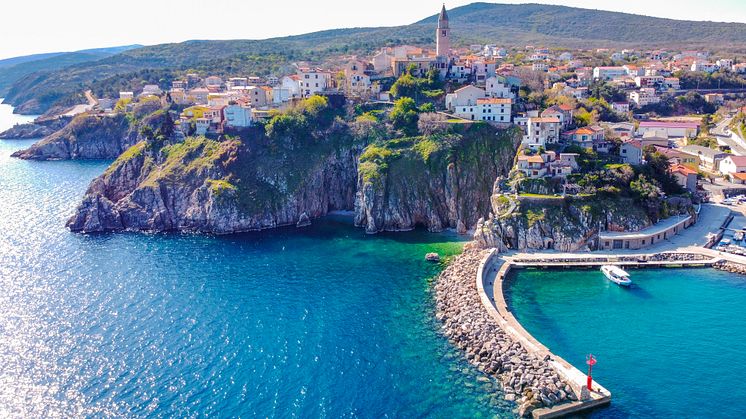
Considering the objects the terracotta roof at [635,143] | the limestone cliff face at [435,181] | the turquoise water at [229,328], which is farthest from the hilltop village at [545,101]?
the turquoise water at [229,328]

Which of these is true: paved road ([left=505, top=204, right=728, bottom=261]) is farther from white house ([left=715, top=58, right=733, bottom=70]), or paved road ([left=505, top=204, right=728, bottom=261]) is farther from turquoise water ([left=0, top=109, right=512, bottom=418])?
white house ([left=715, top=58, right=733, bottom=70])

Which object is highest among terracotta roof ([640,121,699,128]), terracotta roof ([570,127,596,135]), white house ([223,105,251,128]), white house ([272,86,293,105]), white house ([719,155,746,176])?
white house ([272,86,293,105])

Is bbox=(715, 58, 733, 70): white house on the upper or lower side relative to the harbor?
upper

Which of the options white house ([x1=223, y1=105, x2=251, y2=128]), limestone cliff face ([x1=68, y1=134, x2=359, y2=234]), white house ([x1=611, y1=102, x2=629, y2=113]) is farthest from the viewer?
white house ([x1=611, y1=102, x2=629, y2=113])

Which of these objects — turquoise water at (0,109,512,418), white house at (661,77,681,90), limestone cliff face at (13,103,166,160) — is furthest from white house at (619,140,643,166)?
limestone cliff face at (13,103,166,160)

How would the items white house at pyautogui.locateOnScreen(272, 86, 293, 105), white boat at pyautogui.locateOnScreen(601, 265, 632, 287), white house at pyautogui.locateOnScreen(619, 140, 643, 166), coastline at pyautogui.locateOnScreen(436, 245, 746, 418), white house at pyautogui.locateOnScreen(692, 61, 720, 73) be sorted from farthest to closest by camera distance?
white house at pyautogui.locateOnScreen(692, 61, 720, 73)
white house at pyautogui.locateOnScreen(272, 86, 293, 105)
white house at pyautogui.locateOnScreen(619, 140, 643, 166)
white boat at pyautogui.locateOnScreen(601, 265, 632, 287)
coastline at pyautogui.locateOnScreen(436, 245, 746, 418)

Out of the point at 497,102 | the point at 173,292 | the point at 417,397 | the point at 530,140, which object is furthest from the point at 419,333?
the point at 497,102

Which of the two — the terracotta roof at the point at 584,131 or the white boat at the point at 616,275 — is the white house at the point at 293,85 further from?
the white boat at the point at 616,275
